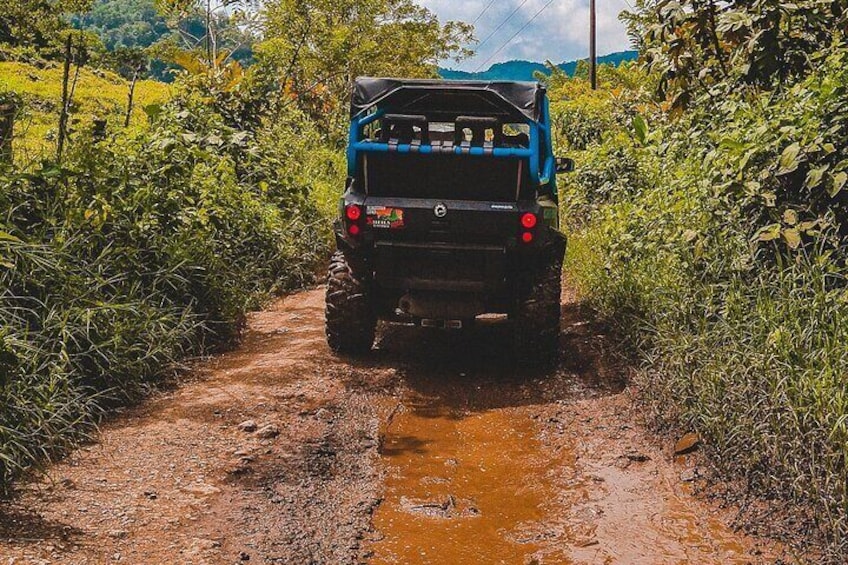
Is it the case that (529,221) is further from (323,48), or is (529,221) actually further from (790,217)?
(323,48)

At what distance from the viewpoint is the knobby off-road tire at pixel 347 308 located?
6.58 m

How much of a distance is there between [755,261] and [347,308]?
9.79ft

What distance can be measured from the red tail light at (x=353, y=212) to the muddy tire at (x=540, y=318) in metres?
1.37

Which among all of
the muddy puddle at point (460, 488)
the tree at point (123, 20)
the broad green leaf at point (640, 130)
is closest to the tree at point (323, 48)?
the broad green leaf at point (640, 130)

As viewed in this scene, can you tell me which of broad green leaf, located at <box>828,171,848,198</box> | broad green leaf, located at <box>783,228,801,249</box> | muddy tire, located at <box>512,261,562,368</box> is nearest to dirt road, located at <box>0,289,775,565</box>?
muddy tire, located at <box>512,261,562,368</box>

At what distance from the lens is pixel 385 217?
20.1 ft

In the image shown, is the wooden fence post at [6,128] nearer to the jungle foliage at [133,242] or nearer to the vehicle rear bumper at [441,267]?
the jungle foliage at [133,242]

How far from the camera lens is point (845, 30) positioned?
16.0ft

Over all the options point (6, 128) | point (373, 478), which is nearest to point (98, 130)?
point (6, 128)

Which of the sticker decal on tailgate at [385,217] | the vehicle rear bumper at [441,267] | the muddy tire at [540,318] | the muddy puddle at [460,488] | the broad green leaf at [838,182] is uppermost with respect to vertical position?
the broad green leaf at [838,182]

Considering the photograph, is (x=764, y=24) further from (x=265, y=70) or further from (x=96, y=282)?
(x=265, y=70)

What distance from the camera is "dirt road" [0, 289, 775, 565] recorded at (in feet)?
12.4

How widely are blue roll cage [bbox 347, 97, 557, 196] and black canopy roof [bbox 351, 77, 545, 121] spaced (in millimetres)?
108

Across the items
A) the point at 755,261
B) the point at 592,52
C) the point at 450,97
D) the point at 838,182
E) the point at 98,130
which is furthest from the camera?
the point at 592,52
